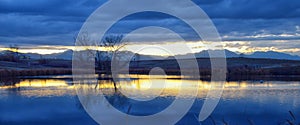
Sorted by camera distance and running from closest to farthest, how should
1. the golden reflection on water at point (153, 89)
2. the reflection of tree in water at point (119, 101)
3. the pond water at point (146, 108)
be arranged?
the pond water at point (146, 108), the reflection of tree in water at point (119, 101), the golden reflection on water at point (153, 89)

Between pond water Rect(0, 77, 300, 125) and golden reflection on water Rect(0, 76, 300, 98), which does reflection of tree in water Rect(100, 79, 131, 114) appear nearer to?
pond water Rect(0, 77, 300, 125)

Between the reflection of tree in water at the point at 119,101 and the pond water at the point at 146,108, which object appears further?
the reflection of tree in water at the point at 119,101

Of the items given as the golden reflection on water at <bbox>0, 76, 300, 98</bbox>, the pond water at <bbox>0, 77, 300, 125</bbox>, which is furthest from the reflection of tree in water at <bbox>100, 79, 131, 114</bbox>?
the golden reflection on water at <bbox>0, 76, 300, 98</bbox>

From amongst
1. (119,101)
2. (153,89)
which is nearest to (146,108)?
(119,101)

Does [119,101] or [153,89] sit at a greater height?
[153,89]

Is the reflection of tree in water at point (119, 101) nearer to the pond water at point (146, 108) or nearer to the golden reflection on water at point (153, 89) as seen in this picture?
the pond water at point (146, 108)

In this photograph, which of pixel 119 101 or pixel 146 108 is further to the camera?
pixel 119 101

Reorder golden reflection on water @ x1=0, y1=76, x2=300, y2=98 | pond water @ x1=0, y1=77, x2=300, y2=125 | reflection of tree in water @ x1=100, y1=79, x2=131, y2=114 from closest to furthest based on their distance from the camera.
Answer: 1. pond water @ x1=0, y1=77, x2=300, y2=125
2. reflection of tree in water @ x1=100, y1=79, x2=131, y2=114
3. golden reflection on water @ x1=0, y1=76, x2=300, y2=98

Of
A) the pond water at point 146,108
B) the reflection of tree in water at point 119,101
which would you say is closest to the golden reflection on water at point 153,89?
the pond water at point 146,108

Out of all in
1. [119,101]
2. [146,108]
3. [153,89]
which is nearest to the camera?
[146,108]

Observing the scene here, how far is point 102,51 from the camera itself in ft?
143

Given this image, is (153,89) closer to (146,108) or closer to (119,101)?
(119,101)

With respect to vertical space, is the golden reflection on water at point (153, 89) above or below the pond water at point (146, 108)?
above

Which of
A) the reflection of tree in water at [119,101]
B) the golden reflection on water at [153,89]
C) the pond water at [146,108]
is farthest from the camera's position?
the golden reflection on water at [153,89]
